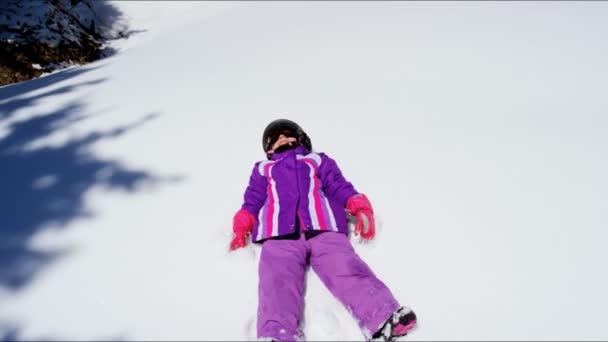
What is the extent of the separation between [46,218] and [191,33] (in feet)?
16.5

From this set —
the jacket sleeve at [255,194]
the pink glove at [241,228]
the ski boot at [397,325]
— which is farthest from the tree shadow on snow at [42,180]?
the ski boot at [397,325]

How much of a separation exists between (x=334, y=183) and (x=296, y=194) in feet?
0.97

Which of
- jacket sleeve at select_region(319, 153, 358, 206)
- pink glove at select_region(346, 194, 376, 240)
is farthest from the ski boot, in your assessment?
jacket sleeve at select_region(319, 153, 358, 206)

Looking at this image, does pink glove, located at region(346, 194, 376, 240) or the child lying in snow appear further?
pink glove, located at region(346, 194, 376, 240)

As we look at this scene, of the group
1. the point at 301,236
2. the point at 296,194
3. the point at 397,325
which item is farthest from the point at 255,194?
the point at 397,325

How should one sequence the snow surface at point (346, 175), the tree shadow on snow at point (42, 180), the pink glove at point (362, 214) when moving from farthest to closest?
the pink glove at point (362, 214) → the tree shadow on snow at point (42, 180) → the snow surface at point (346, 175)

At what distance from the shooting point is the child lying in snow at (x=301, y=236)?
1645 mm

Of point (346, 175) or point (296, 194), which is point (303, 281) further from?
point (346, 175)

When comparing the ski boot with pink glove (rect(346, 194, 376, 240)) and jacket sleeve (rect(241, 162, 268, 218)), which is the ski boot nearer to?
pink glove (rect(346, 194, 376, 240))

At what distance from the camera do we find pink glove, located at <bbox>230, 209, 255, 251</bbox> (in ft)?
7.09

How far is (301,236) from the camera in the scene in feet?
7.08

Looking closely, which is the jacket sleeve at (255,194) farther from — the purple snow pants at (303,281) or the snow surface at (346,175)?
the purple snow pants at (303,281)

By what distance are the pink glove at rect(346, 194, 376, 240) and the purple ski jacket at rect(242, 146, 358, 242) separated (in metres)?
0.07

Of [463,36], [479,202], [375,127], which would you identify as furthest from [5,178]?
[463,36]
